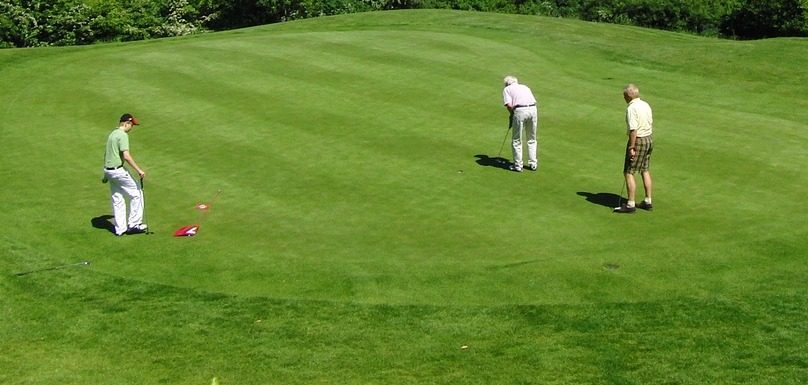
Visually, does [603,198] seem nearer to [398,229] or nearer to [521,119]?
[521,119]

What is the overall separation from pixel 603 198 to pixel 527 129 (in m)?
2.51

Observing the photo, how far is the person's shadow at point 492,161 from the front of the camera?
1877 centimetres

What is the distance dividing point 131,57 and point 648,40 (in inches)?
633

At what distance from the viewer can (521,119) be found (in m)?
18.5

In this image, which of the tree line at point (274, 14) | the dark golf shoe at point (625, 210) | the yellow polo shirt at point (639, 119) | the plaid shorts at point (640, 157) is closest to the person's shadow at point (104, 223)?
the dark golf shoe at point (625, 210)

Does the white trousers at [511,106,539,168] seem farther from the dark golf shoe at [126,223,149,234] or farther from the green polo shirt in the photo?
the green polo shirt

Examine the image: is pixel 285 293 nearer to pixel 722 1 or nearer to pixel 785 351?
pixel 785 351

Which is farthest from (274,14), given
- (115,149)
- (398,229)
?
(398,229)

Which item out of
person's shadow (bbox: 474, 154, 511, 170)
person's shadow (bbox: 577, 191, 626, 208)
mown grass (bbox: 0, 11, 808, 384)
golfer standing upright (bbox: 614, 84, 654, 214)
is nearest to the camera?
mown grass (bbox: 0, 11, 808, 384)

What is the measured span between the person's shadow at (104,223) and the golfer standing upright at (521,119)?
23.8 feet

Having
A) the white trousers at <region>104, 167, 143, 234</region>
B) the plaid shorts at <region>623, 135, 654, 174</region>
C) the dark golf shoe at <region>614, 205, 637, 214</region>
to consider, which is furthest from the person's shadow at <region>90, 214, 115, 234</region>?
the plaid shorts at <region>623, 135, 654, 174</region>

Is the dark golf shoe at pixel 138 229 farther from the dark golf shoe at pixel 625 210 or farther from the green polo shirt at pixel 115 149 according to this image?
the dark golf shoe at pixel 625 210

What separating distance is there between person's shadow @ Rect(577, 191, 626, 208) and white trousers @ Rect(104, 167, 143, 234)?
7.38 m

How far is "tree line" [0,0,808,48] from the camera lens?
1994 inches
